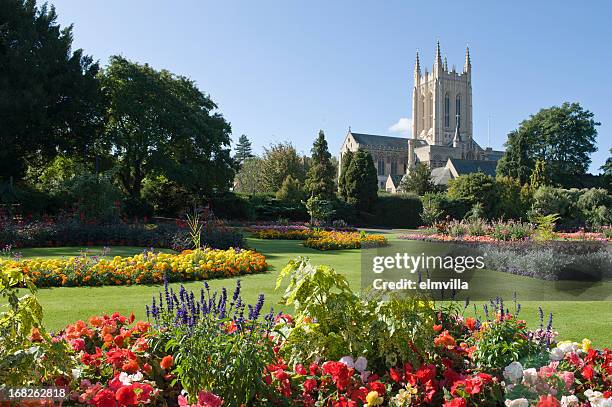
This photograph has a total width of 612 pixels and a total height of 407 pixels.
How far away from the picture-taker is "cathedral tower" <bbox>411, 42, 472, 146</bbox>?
309 feet

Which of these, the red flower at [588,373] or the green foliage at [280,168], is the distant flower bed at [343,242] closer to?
the red flower at [588,373]

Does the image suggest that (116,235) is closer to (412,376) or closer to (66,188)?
(66,188)

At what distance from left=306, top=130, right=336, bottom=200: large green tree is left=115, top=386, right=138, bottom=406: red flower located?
3358 cm

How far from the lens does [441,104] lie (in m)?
94.0

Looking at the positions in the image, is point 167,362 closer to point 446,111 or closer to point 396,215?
point 396,215

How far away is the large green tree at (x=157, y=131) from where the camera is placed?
2723 cm

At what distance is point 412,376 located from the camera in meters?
2.87

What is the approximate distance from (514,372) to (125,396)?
86.4 inches

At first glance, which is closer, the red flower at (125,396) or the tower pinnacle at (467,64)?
the red flower at (125,396)

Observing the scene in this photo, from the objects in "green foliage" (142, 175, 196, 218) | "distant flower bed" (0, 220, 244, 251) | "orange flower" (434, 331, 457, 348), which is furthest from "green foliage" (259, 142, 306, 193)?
"orange flower" (434, 331, 457, 348)

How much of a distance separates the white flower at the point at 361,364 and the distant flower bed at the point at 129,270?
19.2 feet

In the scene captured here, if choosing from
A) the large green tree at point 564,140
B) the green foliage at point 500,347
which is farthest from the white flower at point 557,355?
the large green tree at point 564,140

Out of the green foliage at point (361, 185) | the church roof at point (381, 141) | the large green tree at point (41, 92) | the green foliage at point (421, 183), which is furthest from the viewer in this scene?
the church roof at point (381, 141)

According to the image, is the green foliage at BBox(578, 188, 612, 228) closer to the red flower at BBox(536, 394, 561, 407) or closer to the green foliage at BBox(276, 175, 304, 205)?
the green foliage at BBox(276, 175, 304, 205)
